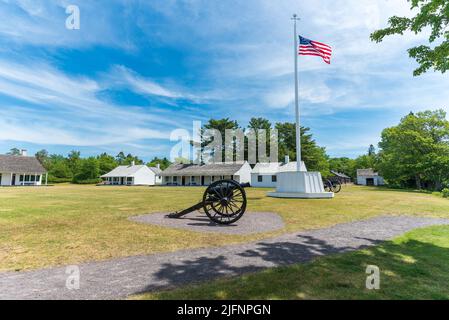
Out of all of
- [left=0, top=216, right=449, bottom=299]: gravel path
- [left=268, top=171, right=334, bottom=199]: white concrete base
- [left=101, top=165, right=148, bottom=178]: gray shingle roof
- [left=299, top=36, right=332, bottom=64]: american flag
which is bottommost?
[left=0, top=216, right=449, bottom=299]: gravel path

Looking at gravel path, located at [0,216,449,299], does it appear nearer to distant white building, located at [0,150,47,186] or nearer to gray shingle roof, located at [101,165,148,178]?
distant white building, located at [0,150,47,186]

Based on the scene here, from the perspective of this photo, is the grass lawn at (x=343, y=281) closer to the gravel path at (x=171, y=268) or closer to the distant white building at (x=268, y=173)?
the gravel path at (x=171, y=268)

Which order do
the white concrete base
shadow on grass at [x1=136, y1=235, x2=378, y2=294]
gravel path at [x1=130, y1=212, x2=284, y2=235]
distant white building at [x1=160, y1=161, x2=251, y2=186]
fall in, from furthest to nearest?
distant white building at [x1=160, y1=161, x2=251, y2=186], the white concrete base, gravel path at [x1=130, y1=212, x2=284, y2=235], shadow on grass at [x1=136, y1=235, x2=378, y2=294]

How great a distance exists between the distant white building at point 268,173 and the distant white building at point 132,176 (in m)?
23.3

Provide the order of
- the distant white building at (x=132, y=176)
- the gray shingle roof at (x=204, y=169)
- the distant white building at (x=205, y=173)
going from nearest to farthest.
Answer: the gray shingle roof at (x=204, y=169), the distant white building at (x=205, y=173), the distant white building at (x=132, y=176)

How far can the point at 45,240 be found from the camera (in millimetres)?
6094

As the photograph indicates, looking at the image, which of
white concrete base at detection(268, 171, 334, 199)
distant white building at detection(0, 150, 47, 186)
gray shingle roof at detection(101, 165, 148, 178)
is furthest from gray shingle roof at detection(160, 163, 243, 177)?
distant white building at detection(0, 150, 47, 186)

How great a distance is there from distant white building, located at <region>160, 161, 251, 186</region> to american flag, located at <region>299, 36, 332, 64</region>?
1062 inches

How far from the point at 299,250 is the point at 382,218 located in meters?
6.28

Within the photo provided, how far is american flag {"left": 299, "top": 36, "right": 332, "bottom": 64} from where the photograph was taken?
50.8 feet

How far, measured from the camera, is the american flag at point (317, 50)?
50.8 feet

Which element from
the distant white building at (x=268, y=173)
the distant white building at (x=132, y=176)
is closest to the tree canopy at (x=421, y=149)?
the distant white building at (x=268, y=173)

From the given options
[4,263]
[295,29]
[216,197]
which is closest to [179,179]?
[295,29]
